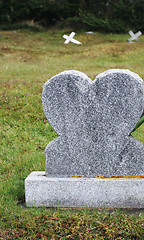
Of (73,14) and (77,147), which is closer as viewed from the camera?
(77,147)

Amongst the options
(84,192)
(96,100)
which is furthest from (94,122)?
(84,192)

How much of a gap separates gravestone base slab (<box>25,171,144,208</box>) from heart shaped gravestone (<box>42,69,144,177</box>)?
0.64 ft

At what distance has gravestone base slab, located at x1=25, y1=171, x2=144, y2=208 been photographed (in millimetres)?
3479

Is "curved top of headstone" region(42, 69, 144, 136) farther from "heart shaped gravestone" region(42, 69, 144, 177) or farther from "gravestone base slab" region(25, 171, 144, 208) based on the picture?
"gravestone base slab" region(25, 171, 144, 208)

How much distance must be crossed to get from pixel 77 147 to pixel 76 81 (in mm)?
831

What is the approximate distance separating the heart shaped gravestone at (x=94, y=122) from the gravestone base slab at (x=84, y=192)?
20 centimetres

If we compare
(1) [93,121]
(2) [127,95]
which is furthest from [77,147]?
(2) [127,95]

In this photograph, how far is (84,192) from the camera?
11.6 feet

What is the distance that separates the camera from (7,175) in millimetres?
4312

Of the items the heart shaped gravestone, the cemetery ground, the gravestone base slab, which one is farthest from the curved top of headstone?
the cemetery ground

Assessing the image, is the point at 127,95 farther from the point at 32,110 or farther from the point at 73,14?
the point at 73,14

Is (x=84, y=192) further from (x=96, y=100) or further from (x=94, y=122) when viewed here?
(x=96, y=100)

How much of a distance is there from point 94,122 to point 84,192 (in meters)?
0.87

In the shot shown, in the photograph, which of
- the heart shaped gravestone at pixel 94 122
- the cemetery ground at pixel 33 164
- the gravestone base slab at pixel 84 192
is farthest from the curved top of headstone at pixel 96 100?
the cemetery ground at pixel 33 164
